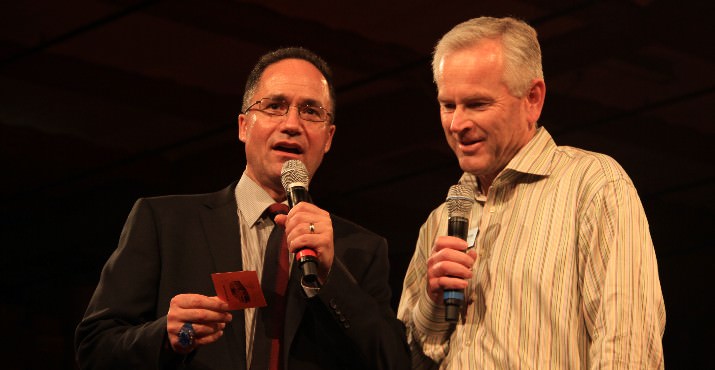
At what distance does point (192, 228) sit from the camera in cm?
227

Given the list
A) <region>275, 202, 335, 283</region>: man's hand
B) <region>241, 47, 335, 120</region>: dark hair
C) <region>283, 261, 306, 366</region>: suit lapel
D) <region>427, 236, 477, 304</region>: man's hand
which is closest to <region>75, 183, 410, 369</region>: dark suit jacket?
<region>283, 261, 306, 366</region>: suit lapel

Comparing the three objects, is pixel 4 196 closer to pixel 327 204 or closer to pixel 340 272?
pixel 327 204

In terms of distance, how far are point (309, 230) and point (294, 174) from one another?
23cm

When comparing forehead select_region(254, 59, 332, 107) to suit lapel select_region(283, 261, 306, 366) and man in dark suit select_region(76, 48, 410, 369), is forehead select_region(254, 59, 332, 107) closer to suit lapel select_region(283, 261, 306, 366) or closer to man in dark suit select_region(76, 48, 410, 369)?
man in dark suit select_region(76, 48, 410, 369)

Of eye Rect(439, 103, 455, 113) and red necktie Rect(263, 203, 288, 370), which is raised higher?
eye Rect(439, 103, 455, 113)

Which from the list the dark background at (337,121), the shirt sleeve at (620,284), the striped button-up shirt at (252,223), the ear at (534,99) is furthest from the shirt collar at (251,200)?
the dark background at (337,121)

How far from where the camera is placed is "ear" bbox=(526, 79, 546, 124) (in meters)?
2.21

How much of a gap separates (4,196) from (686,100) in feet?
13.3

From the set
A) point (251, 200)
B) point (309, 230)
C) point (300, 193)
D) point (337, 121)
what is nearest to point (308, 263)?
point (309, 230)

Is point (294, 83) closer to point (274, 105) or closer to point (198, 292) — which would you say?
point (274, 105)

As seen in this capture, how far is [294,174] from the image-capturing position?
7.19 feet

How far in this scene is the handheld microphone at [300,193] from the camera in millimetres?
1943

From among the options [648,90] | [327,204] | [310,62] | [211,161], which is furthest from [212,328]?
[327,204]

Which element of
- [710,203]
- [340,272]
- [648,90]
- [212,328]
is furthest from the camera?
[710,203]
